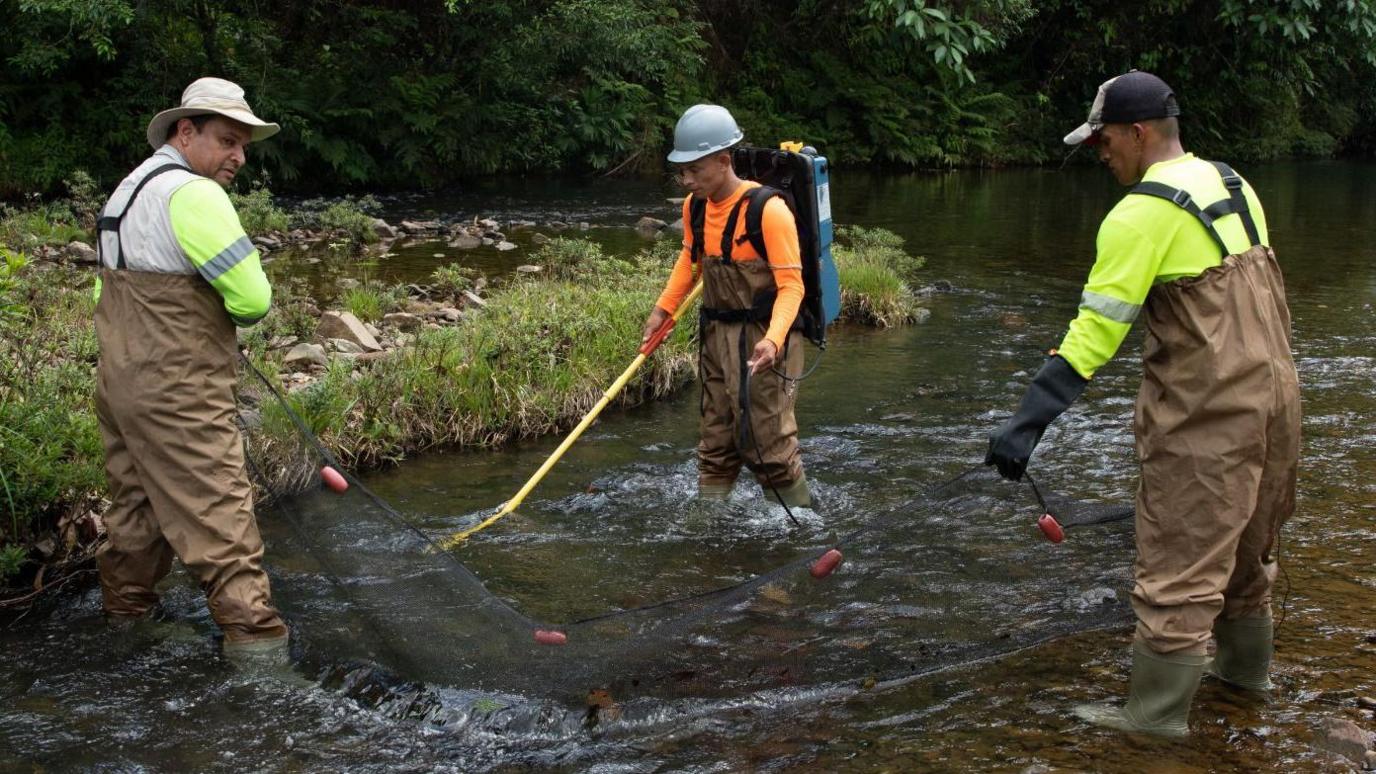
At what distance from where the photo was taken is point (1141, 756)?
168 inches

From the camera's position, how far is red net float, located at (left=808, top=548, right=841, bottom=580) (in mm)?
4957

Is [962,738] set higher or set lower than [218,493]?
lower

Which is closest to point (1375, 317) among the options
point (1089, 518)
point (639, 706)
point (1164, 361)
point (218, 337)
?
A: point (1089, 518)

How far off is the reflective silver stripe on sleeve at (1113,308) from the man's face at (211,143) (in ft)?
9.95

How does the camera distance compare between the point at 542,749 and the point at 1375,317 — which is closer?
the point at 542,749

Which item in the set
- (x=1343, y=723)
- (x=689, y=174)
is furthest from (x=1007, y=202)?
(x=1343, y=723)

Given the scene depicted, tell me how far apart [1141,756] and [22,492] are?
4535mm

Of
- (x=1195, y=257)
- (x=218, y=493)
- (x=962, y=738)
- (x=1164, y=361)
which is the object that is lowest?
(x=962, y=738)

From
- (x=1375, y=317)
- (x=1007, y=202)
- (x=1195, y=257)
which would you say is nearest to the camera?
(x=1195, y=257)

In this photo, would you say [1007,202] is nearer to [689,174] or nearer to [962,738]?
[689,174]

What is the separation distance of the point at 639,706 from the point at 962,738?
3.73ft

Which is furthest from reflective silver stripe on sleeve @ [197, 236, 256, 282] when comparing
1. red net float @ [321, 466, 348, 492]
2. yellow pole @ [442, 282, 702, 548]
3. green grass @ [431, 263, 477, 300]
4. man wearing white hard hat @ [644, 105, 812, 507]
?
green grass @ [431, 263, 477, 300]

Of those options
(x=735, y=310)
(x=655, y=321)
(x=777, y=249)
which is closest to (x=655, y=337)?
(x=655, y=321)

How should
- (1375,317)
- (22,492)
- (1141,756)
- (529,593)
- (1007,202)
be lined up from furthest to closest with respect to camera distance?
(1007,202) → (1375,317) → (529,593) → (22,492) → (1141,756)
